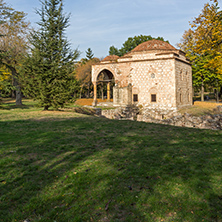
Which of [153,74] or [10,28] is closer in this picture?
[10,28]

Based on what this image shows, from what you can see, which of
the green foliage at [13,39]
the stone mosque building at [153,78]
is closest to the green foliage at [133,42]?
the stone mosque building at [153,78]

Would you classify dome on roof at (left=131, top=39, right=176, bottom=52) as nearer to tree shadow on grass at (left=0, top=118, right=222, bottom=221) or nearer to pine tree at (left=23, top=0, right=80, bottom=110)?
pine tree at (left=23, top=0, right=80, bottom=110)

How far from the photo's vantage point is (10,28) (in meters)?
25.6

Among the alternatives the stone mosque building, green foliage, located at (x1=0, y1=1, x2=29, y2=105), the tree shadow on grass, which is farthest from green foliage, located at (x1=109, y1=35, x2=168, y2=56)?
the tree shadow on grass

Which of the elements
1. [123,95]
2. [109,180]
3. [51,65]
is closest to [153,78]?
[123,95]

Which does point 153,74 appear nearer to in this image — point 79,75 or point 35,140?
point 35,140

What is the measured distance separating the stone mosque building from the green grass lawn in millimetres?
20359

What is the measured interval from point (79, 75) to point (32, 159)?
4716 cm

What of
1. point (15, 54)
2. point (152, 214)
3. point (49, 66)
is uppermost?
point (15, 54)

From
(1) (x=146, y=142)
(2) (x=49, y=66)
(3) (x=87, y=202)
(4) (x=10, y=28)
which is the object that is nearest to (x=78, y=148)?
(1) (x=146, y=142)

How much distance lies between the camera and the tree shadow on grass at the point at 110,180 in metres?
3.57

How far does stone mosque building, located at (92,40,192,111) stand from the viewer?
27.1 m

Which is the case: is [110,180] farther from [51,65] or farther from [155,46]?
[155,46]

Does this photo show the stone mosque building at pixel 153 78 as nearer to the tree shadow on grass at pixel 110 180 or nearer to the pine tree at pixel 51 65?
the pine tree at pixel 51 65
